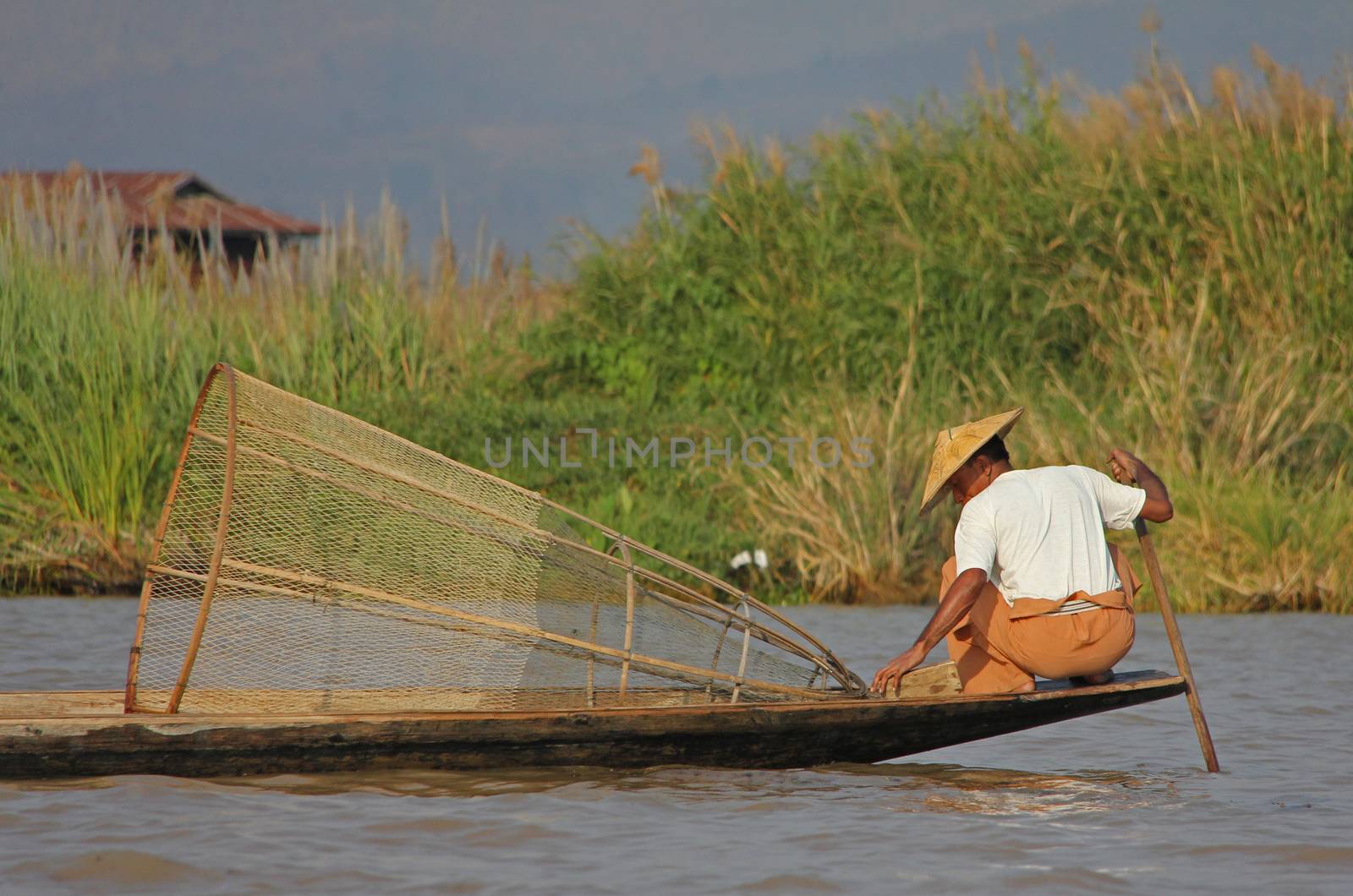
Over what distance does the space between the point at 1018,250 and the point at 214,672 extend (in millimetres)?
9239

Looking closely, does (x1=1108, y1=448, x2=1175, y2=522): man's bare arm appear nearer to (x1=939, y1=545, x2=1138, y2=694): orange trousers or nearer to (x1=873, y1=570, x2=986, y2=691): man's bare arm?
(x1=939, y1=545, x2=1138, y2=694): orange trousers

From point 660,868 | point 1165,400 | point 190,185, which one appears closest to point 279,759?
point 660,868

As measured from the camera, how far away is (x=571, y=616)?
579cm

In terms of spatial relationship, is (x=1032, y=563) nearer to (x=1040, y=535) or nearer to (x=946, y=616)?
(x=1040, y=535)

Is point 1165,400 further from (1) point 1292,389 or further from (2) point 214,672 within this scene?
(2) point 214,672

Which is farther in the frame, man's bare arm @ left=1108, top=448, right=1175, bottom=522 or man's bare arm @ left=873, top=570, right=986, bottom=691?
man's bare arm @ left=1108, top=448, right=1175, bottom=522

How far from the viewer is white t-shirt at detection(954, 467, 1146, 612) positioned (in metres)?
5.61

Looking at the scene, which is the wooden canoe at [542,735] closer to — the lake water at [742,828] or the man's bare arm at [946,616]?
the lake water at [742,828]

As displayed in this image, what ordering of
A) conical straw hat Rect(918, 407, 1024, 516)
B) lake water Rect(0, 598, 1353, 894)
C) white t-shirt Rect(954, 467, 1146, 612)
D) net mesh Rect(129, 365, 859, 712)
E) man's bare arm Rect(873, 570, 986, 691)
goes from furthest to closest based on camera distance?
conical straw hat Rect(918, 407, 1024, 516)
white t-shirt Rect(954, 467, 1146, 612)
net mesh Rect(129, 365, 859, 712)
man's bare arm Rect(873, 570, 986, 691)
lake water Rect(0, 598, 1353, 894)

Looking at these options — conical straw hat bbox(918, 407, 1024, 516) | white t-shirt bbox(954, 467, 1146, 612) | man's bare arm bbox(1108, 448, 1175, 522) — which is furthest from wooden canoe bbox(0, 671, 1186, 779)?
conical straw hat bbox(918, 407, 1024, 516)

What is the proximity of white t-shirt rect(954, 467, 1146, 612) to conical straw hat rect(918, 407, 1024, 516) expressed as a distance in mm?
137

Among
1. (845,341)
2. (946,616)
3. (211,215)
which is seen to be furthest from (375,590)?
(211,215)

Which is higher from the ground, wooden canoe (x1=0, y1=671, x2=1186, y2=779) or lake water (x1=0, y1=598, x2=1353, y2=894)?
wooden canoe (x1=0, y1=671, x2=1186, y2=779)

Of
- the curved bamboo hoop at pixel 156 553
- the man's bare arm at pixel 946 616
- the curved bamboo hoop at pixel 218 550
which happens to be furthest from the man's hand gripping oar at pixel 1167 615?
the curved bamboo hoop at pixel 156 553
